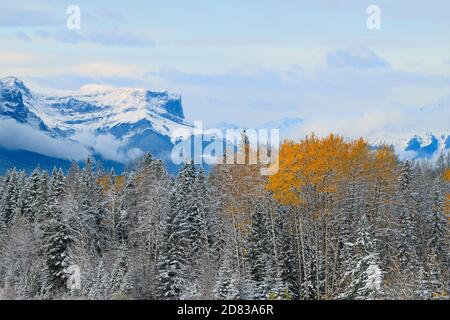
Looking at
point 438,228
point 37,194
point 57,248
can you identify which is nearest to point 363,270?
point 438,228

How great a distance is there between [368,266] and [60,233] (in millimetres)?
27258

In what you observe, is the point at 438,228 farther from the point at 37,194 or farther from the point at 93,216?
the point at 37,194

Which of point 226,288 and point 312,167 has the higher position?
point 312,167

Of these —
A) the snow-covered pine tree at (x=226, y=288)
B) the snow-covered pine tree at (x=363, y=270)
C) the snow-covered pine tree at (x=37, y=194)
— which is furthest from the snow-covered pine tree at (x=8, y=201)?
the snow-covered pine tree at (x=363, y=270)

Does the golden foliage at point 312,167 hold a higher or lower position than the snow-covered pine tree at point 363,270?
higher

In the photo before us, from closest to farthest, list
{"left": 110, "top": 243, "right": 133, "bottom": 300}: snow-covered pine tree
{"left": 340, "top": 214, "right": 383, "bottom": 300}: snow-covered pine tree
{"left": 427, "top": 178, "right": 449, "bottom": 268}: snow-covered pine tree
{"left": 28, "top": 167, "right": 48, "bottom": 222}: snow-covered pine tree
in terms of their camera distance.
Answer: {"left": 340, "top": 214, "right": 383, "bottom": 300}: snow-covered pine tree < {"left": 110, "top": 243, "right": 133, "bottom": 300}: snow-covered pine tree < {"left": 427, "top": 178, "right": 449, "bottom": 268}: snow-covered pine tree < {"left": 28, "top": 167, "right": 48, "bottom": 222}: snow-covered pine tree

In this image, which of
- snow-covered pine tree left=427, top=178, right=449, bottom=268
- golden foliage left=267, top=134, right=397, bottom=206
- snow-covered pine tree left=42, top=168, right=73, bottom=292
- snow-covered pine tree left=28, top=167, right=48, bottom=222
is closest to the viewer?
golden foliage left=267, top=134, right=397, bottom=206

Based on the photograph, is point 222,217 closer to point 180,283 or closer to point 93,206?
point 180,283

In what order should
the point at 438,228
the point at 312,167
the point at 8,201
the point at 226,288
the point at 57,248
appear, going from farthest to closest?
the point at 8,201 → the point at 438,228 → the point at 57,248 → the point at 312,167 → the point at 226,288

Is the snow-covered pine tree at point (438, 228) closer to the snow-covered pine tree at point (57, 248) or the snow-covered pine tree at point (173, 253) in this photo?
the snow-covered pine tree at point (173, 253)

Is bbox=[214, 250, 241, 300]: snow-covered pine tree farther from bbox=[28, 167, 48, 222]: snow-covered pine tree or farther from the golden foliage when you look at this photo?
bbox=[28, 167, 48, 222]: snow-covered pine tree

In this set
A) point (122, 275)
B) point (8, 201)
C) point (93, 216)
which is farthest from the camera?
point (8, 201)

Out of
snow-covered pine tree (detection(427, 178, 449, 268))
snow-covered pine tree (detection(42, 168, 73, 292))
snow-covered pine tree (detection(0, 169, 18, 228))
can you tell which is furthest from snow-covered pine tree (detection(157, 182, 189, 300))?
snow-covered pine tree (detection(0, 169, 18, 228))

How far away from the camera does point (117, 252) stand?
2249 inches
